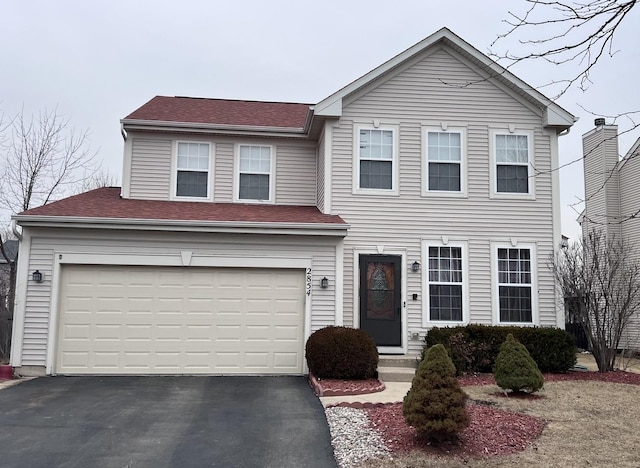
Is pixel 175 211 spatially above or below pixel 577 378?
above

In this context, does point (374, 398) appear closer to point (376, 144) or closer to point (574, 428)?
point (574, 428)

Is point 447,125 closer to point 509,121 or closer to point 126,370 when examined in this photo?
point 509,121

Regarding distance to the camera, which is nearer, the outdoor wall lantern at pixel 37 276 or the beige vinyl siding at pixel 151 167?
the outdoor wall lantern at pixel 37 276

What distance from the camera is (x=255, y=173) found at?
1362 cm

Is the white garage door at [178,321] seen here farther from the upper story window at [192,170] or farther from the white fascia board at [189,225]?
the upper story window at [192,170]

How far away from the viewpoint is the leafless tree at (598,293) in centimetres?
1166

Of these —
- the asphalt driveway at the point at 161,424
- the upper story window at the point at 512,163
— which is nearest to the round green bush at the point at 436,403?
the asphalt driveway at the point at 161,424

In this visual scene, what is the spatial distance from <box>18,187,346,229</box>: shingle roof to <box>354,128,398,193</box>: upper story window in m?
1.25

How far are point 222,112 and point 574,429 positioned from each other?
11.2m

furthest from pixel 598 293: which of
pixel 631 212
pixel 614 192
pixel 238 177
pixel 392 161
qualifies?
pixel 238 177

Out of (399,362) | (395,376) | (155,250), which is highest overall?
(155,250)

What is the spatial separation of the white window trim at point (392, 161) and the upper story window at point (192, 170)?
3655 millimetres

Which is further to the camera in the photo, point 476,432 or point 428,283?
point 428,283

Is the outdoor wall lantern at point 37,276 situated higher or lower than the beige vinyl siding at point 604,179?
lower
